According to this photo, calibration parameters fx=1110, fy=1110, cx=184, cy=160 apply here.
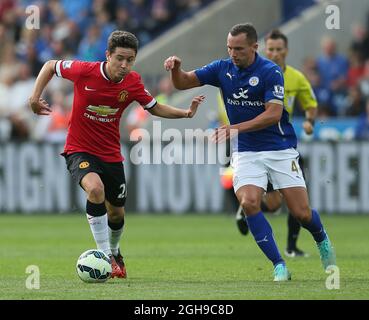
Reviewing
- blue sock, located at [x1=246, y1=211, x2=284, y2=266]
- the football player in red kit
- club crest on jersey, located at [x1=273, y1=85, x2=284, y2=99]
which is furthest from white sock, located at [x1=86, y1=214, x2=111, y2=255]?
club crest on jersey, located at [x1=273, y1=85, x2=284, y2=99]

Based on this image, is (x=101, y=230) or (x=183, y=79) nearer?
(x=101, y=230)

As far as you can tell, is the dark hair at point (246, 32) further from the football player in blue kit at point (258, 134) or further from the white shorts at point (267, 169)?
the white shorts at point (267, 169)

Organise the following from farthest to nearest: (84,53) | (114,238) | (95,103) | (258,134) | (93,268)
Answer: (84,53) → (114,238) → (95,103) → (258,134) → (93,268)

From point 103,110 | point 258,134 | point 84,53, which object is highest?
point 84,53

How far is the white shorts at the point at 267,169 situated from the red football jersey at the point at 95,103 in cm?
127

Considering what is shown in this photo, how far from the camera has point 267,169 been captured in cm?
1054

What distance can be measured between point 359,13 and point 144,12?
4.84 m

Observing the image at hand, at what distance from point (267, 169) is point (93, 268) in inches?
74.8

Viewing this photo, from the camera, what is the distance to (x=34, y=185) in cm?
2102

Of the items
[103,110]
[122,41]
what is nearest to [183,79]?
[122,41]

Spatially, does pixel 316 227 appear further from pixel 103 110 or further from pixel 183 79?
pixel 103 110
